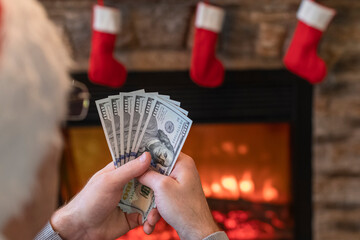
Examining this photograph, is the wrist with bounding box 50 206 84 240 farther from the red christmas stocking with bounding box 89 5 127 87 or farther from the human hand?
the red christmas stocking with bounding box 89 5 127 87

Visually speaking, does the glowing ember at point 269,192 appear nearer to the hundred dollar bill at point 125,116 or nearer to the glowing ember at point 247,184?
the glowing ember at point 247,184

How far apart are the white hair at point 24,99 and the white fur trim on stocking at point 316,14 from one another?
4.74 ft

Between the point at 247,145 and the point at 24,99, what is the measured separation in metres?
1.77

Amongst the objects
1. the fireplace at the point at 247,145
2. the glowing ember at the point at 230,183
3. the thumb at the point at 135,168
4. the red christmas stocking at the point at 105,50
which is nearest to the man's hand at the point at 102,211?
the thumb at the point at 135,168

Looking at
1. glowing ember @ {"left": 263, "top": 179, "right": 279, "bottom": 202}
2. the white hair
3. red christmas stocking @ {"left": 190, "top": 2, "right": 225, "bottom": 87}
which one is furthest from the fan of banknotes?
glowing ember @ {"left": 263, "top": 179, "right": 279, "bottom": 202}

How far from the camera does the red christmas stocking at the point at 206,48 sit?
1.76 metres

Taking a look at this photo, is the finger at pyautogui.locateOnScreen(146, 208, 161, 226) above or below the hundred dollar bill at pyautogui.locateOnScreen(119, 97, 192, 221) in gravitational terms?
below

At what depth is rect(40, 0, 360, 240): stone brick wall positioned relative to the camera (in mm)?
1858

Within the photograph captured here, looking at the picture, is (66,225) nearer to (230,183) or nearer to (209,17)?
(209,17)

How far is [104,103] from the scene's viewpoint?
69 cm

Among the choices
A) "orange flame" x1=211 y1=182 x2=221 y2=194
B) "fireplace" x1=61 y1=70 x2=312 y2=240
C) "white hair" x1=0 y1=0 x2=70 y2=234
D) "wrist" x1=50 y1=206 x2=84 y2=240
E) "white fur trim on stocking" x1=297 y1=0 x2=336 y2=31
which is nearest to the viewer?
"white hair" x1=0 y1=0 x2=70 y2=234

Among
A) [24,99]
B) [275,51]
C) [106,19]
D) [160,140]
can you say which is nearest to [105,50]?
[106,19]

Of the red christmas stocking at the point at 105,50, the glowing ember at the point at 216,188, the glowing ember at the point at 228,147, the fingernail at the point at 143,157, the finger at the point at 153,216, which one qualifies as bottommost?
the glowing ember at the point at 216,188

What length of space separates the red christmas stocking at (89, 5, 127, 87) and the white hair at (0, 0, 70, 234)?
4.22ft
